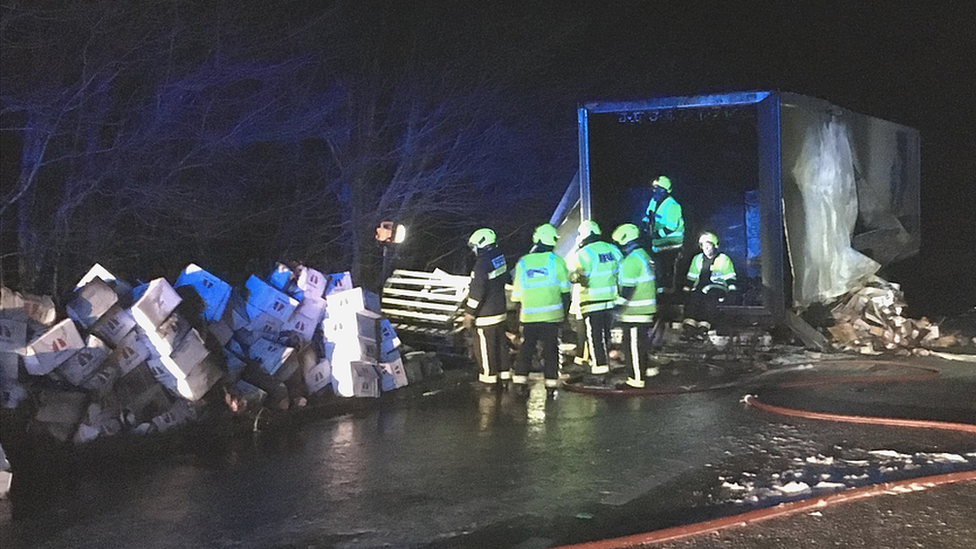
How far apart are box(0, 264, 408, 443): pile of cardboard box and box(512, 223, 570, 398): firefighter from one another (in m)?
1.34

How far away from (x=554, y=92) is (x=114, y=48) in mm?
9514

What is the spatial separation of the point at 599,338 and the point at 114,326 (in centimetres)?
473

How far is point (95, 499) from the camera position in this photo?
5867 millimetres

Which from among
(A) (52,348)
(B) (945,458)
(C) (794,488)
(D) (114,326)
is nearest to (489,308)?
(D) (114,326)

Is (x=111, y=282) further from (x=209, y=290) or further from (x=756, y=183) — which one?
(x=756, y=183)

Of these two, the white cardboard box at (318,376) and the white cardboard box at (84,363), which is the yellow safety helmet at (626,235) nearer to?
the white cardboard box at (318,376)

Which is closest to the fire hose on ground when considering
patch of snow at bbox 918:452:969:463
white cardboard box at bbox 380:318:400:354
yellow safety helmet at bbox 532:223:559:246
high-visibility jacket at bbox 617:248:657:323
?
patch of snow at bbox 918:452:969:463

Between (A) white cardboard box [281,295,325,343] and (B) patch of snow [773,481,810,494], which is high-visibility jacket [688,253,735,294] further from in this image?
(B) patch of snow [773,481,810,494]

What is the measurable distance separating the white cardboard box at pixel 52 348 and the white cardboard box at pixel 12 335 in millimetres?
64

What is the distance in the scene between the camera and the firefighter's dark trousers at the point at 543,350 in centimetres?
908

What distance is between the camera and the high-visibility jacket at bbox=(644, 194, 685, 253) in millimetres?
11098

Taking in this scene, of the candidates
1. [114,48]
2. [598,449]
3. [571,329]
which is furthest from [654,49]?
[598,449]

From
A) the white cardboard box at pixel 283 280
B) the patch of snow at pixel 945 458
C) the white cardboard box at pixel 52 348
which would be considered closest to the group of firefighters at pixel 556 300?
the white cardboard box at pixel 283 280

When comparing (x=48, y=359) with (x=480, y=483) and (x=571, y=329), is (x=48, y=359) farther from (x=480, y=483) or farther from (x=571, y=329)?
(x=571, y=329)
